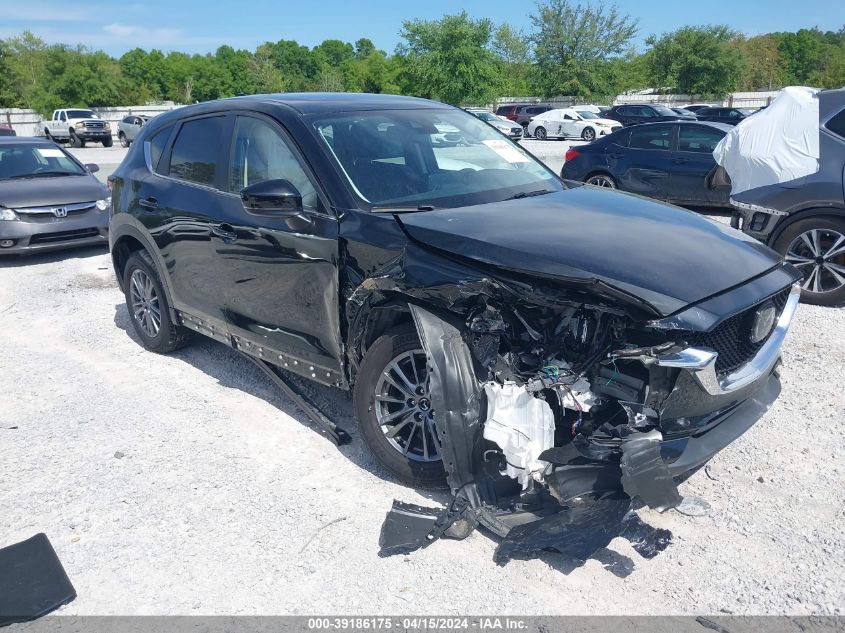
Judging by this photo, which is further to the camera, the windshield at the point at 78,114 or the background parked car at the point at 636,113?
the windshield at the point at 78,114

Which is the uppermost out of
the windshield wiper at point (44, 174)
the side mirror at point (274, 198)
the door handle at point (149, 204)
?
the side mirror at point (274, 198)

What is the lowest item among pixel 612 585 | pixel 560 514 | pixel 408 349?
pixel 612 585

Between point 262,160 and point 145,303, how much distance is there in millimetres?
2059

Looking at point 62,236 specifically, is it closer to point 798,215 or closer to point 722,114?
point 798,215

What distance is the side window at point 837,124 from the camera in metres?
6.29

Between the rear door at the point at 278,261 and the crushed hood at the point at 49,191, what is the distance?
231 inches

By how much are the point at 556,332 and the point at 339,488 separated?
1.44m

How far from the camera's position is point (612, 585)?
9.49 feet

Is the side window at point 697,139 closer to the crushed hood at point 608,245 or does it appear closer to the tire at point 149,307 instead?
the crushed hood at point 608,245

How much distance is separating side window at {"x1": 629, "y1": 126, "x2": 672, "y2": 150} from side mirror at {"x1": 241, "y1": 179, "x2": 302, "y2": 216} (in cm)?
873

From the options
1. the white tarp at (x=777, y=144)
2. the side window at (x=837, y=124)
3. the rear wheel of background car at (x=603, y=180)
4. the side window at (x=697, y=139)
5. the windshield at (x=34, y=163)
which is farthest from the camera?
the rear wheel of background car at (x=603, y=180)

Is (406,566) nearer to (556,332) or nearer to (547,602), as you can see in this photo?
(547,602)

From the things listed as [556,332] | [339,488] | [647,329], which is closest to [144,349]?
[339,488]

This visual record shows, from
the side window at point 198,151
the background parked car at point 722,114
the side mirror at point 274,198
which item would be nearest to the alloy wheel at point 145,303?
the side window at point 198,151
